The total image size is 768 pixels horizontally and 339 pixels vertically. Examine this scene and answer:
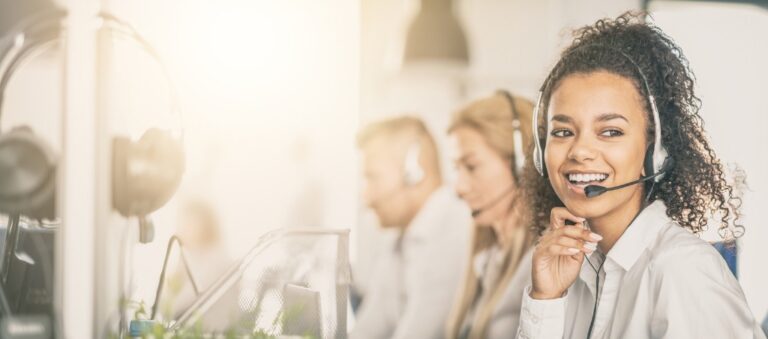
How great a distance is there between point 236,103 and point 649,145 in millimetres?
1116

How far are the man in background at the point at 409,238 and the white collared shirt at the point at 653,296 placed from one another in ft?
0.77

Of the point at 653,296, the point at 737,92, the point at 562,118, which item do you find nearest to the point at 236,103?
the point at 562,118

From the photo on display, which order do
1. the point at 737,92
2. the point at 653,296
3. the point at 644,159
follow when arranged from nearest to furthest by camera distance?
the point at 653,296
the point at 644,159
the point at 737,92

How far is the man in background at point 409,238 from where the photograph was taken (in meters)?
2.56

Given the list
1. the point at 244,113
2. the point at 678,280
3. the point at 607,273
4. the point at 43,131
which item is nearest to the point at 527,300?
the point at 607,273

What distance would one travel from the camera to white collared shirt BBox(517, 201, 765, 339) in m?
2.41

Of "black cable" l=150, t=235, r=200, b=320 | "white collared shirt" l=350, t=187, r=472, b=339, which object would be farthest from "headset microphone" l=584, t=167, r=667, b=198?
"black cable" l=150, t=235, r=200, b=320

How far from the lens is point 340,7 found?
8.42ft

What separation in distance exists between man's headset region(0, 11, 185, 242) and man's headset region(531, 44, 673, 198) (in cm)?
96

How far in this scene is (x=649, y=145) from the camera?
2547 mm

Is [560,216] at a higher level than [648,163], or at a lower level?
lower

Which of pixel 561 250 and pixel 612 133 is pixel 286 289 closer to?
pixel 561 250

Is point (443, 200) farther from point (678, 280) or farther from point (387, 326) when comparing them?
point (678, 280)

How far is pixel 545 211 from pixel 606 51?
469 millimetres
